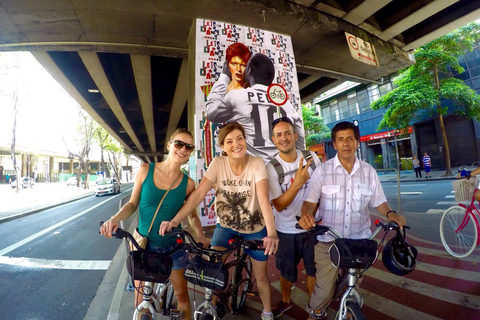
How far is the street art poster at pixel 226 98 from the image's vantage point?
4352 millimetres

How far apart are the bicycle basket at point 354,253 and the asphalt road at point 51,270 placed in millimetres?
3063

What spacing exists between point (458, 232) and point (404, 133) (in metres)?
16.0

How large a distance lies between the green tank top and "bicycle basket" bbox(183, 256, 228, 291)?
0.45 m

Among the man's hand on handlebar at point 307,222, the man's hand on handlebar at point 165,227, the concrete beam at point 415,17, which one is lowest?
the man's hand on handlebar at point 307,222

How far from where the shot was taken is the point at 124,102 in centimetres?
1215

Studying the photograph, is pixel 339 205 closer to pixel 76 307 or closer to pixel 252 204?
pixel 252 204

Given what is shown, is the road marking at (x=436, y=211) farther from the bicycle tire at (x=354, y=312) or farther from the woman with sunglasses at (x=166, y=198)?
the woman with sunglasses at (x=166, y=198)

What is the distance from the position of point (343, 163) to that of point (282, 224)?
85cm

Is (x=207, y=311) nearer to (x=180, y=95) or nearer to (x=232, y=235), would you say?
(x=232, y=235)

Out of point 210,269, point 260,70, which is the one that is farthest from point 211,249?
point 260,70

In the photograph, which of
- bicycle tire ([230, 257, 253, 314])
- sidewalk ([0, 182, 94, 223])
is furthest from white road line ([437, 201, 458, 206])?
sidewalk ([0, 182, 94, 223])

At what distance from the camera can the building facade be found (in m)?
17.1

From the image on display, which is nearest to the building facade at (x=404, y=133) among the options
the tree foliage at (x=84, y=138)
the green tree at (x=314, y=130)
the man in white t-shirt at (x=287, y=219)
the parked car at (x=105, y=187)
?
the green tree at (x=314, y=130)

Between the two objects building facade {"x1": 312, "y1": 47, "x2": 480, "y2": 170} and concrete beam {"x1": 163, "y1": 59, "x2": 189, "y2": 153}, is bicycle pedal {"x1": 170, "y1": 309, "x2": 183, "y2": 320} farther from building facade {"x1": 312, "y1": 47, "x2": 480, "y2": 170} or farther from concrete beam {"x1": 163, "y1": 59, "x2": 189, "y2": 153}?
building facade {"x1": 312, "y1": 47, "x2": 480, "y2": 170}
